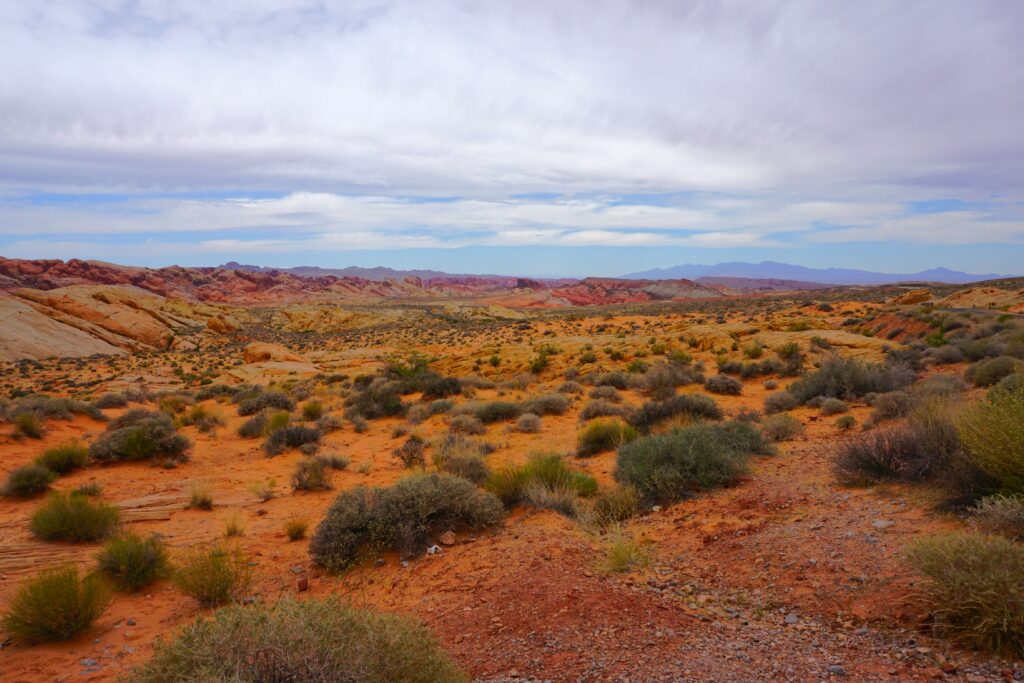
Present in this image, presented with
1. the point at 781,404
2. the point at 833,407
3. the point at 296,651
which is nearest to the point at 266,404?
the point at 781,404

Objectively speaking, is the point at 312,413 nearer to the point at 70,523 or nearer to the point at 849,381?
the point at 70,523

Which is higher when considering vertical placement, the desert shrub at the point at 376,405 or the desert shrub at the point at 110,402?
the desert shrub at the point at 376,405

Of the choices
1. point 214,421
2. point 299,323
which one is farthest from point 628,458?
point 299,323

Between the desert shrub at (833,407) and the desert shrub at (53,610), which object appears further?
the desert shrub at (833,407)

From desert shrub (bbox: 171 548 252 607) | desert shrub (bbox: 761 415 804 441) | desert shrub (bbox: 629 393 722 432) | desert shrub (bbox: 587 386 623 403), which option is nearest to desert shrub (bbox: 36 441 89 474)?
desert shrub (bbox: 171 548 252 607)

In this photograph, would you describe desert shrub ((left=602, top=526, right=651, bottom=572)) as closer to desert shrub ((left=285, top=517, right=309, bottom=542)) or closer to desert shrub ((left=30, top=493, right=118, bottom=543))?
desert shrub ((left=285, top=517, right=309, bottom=542))

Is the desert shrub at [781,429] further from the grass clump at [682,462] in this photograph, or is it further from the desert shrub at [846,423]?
the grass clump at [682,462]

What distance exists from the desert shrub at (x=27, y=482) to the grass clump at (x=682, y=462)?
31.9 feet

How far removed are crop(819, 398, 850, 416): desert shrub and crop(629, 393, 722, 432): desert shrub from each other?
6.42 ft

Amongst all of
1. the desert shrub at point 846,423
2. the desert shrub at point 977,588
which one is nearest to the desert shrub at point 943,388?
the desert shrub at point 846,423

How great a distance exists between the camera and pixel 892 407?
9086 mm

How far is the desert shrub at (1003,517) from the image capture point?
4035 millimetres

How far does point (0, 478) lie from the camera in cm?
975

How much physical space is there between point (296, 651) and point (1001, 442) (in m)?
5.75
